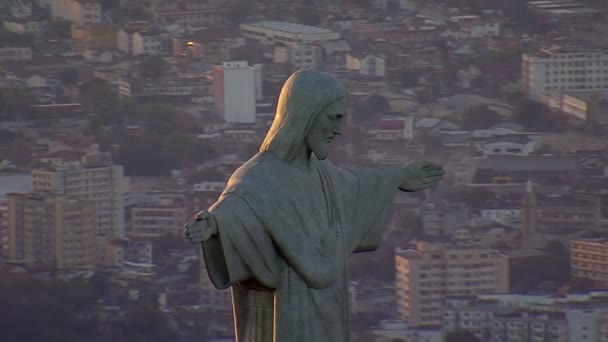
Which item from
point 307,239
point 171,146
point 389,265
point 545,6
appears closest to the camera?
point 307,239

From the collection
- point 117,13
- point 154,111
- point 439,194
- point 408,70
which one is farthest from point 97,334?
point 117,13

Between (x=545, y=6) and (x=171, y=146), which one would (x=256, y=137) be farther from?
(x=545, y=6)

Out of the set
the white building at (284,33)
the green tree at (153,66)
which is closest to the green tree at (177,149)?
the green tree at (153,66)

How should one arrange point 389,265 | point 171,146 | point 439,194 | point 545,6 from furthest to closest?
point 545,6, point 171,146, point 439,194, point 389,265

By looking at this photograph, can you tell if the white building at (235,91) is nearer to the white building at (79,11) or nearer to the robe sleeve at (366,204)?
the white building at (79,11)

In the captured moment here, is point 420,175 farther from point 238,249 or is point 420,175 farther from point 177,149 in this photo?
point 177,149

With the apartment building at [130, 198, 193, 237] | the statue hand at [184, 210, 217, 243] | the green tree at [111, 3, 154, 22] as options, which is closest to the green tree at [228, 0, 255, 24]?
the green tree at [111, 3, 154, 22]

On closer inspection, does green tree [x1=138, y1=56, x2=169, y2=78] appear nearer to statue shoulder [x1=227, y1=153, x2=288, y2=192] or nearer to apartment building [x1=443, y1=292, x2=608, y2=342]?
apartment building [x1=443, y1=292, x2=608, y2=342]
